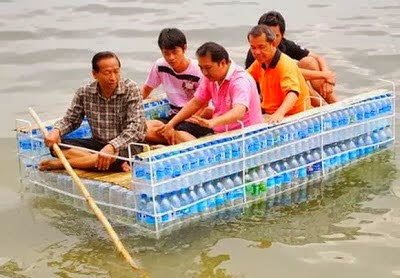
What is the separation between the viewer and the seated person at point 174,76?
7.25 metres

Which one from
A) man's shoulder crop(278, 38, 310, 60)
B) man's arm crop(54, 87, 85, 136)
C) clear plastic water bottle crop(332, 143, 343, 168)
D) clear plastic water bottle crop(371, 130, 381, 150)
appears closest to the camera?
man's arm crop(54, 87, 85, 136)

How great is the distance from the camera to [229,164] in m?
6.46

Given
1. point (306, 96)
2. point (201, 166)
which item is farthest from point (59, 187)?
point (306, 96)

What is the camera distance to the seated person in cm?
725

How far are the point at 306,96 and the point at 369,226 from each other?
146cm

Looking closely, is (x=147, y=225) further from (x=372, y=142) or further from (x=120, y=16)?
(x=120, y=16)

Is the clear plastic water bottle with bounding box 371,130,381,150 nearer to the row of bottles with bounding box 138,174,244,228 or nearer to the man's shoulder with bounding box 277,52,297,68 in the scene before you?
the man's shoulder with bounding box 277,52,297,68

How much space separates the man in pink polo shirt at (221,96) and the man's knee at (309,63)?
147 cm

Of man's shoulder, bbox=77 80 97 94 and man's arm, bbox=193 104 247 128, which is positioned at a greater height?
man's shoulder, bbox=77 80 97 94

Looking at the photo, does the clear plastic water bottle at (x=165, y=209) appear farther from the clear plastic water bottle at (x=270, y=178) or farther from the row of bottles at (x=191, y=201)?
the clear plastic water bottle at (x=270, y=178)

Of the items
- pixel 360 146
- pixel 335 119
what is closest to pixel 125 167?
pixel 335 119

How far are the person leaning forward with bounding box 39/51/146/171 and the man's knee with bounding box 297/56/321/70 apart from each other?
213 cm

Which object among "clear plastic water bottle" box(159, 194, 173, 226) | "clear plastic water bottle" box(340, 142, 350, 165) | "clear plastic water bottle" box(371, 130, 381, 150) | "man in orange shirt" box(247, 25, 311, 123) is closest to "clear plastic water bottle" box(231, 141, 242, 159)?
"man in orange shirt" box(247, 25, 311, 123)

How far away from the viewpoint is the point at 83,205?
6.75m
